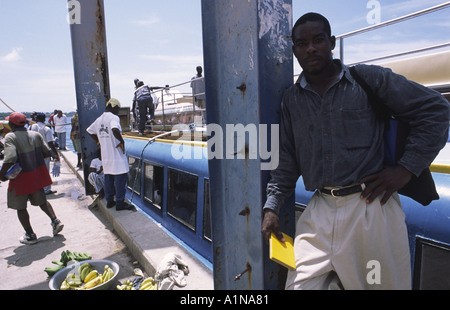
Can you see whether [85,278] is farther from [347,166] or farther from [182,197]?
[347,166]

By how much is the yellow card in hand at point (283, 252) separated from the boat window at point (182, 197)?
2859 millimetres

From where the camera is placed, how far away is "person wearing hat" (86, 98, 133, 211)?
5.34 metres

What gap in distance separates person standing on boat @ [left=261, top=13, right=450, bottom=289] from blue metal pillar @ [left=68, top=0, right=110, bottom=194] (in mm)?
5935

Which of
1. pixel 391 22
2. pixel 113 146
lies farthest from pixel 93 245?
pixel 391 22

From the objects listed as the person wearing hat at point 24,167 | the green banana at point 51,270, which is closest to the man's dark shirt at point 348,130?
the green banana at point 51,270

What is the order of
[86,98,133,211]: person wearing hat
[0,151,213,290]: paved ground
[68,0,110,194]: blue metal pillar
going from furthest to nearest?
[68,0,110,194]: blue metal pillar → [86,98,133,211]: person wearing hat → [0,151,213,290]: paved ground

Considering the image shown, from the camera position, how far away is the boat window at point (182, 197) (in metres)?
4.48

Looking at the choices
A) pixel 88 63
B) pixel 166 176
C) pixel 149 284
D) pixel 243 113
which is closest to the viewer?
pixel 243 113

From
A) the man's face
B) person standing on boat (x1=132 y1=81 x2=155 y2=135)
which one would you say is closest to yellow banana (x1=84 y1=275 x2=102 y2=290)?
the man's face

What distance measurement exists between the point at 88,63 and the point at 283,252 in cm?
629

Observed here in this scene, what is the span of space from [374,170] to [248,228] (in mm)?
741

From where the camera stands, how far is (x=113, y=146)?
5363mm

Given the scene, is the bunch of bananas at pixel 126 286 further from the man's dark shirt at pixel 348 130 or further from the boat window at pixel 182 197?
the man's dark shirt at pixel 348 130

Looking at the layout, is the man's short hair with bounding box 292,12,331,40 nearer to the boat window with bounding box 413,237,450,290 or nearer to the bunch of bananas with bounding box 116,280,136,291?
the boat window with bounding box 413,237,450,290
